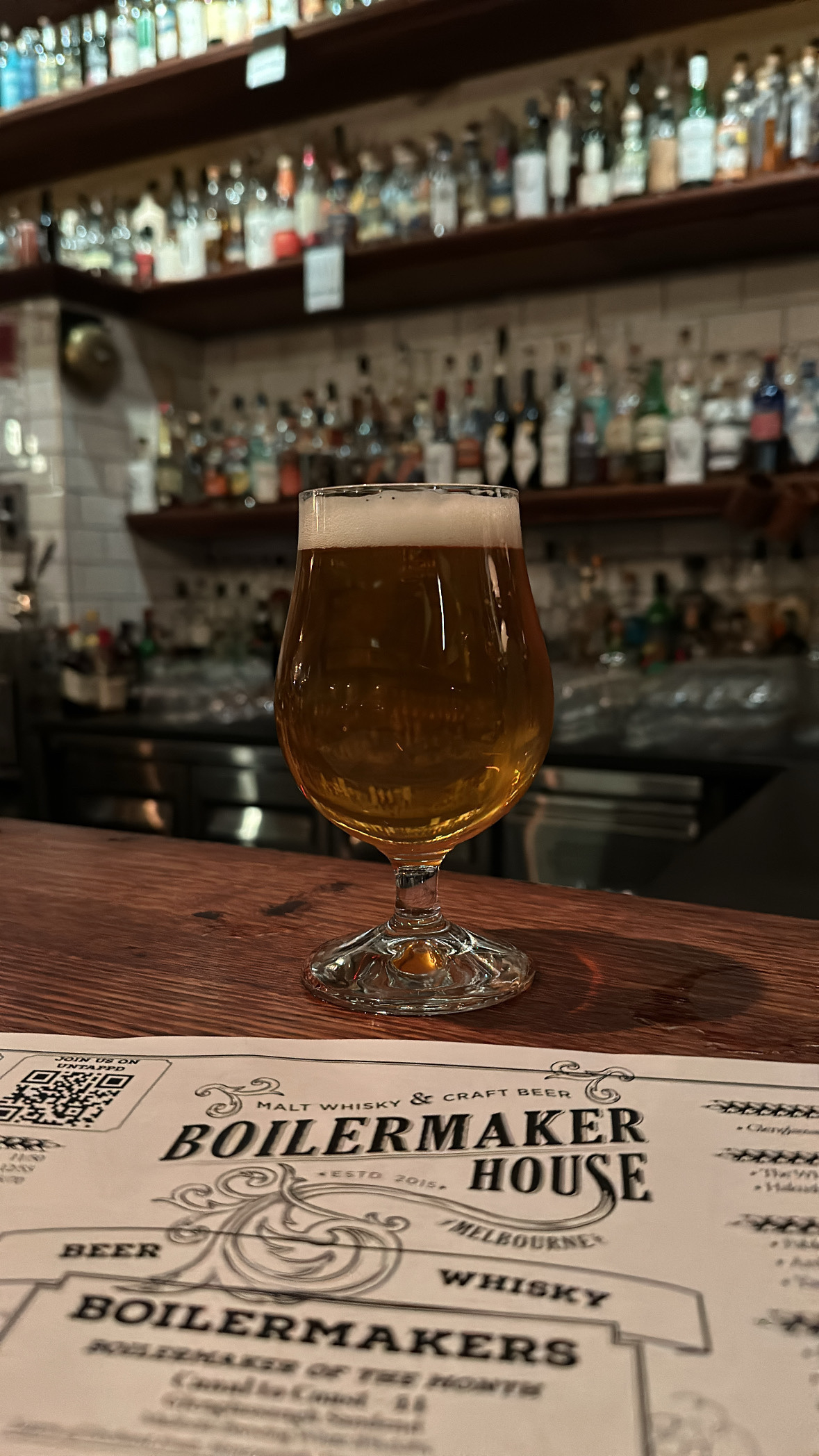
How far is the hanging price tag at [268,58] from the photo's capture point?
2150 mm

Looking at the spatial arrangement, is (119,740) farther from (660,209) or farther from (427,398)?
(660,209)

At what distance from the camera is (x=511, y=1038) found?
0.38 m

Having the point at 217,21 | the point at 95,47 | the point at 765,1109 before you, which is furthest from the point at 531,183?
the point at 765,1109

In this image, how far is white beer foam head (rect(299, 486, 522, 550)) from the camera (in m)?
0.44

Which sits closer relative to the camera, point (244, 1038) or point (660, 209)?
point (244, 1038)

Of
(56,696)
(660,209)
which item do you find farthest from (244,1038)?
(56,696)

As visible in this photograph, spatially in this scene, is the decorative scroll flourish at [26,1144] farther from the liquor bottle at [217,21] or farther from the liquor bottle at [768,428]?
the liquor bottle at [217,21]

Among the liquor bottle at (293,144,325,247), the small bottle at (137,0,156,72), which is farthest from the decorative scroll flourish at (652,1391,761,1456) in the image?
the small bottle at (137,0,156,72)

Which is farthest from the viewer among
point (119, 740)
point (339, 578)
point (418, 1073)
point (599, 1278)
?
point (119, 740)

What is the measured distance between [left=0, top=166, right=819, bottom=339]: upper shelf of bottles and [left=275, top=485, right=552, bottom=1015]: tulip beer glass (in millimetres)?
1914

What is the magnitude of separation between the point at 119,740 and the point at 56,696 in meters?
0.32

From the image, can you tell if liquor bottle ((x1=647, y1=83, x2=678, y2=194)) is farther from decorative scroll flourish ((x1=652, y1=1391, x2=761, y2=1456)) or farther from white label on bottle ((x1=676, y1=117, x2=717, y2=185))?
decorative scroll flourish ((x1=652, y1=1391, x2=761, y2=1456))

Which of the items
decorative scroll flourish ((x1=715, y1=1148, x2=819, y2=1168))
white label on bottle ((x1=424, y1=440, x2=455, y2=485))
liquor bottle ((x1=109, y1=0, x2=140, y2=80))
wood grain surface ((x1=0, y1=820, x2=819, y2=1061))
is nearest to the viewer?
decorative scroll flourish ((x1=715, y1=1148, x2=819, y2=1168))

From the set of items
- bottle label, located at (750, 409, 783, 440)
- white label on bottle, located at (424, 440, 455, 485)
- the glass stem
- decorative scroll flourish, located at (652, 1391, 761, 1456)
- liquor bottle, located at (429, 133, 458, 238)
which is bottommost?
decorative scroll flourish, located at (652, 1391, 761, 1456)
